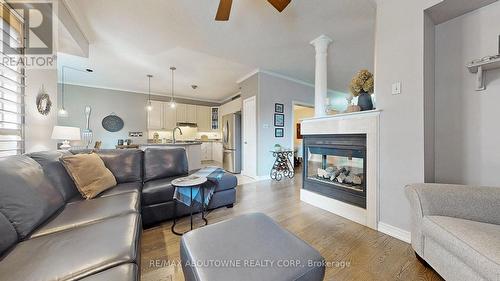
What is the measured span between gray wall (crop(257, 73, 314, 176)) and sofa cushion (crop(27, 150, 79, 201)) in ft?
10.5

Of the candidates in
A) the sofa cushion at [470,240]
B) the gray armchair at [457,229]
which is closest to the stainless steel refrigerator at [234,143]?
the gray armchair at [457,229]

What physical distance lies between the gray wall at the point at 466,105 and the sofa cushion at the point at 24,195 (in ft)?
10.5

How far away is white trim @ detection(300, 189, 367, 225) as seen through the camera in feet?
6.70

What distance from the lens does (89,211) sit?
1.32 meters

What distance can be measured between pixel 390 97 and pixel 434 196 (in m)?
0.98

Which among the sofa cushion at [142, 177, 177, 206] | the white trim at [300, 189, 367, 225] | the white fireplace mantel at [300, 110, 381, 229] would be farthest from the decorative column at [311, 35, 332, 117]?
the sofa cushion at [142, 177, 177, 206]

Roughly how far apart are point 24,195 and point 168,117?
19.0 ft

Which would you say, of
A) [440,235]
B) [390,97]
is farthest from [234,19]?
[440,235]

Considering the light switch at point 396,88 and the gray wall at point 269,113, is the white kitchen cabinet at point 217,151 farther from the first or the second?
the light switch at point 396,88

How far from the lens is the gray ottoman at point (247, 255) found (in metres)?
0.76

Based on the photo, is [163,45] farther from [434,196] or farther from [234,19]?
Answer: [434,196]

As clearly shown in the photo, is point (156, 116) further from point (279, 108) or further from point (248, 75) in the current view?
point (279, 108)

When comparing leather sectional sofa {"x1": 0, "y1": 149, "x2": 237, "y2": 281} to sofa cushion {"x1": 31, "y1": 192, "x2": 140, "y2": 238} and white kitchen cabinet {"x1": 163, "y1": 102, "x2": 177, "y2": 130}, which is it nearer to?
sofa cushion {"x1": 31, "y1": 192, "x2": 140, "y2": 238}

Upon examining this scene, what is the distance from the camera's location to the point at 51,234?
1.02 m
